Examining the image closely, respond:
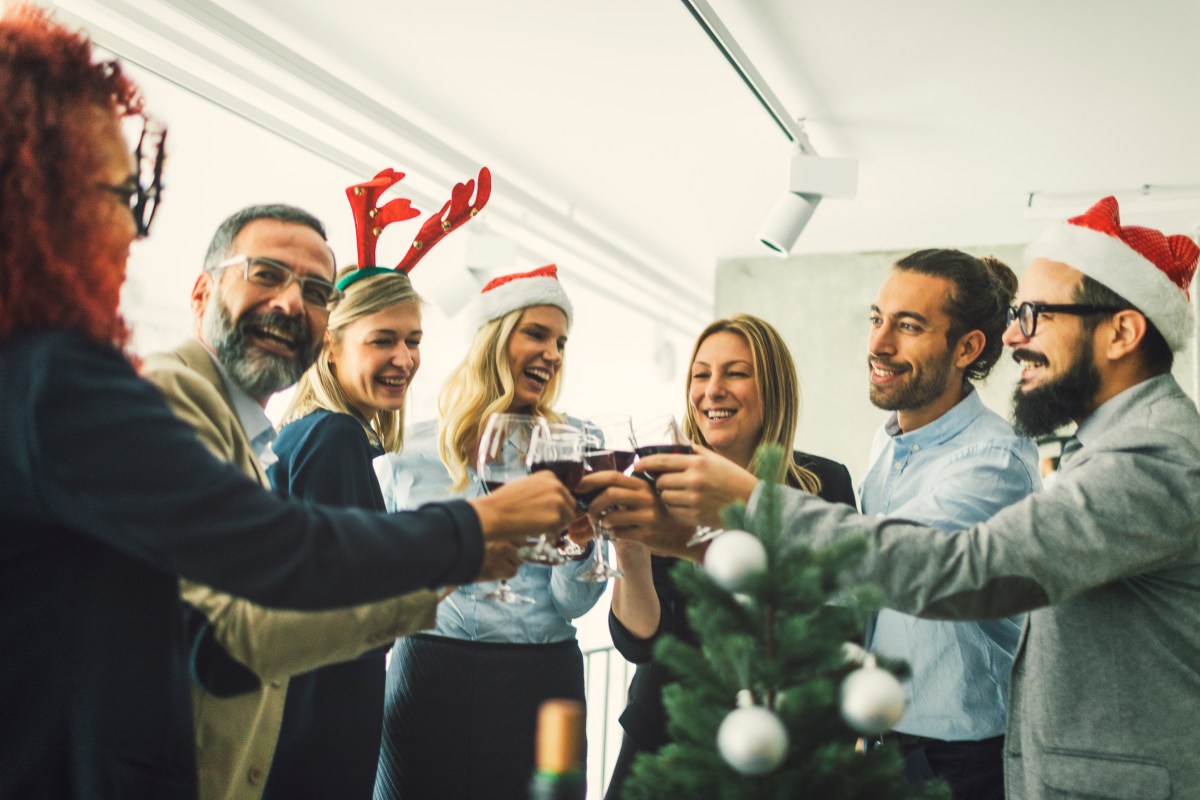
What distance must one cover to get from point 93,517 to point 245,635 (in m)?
0.30

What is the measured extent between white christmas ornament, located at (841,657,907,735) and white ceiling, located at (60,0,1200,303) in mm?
3108

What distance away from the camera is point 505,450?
132 cm

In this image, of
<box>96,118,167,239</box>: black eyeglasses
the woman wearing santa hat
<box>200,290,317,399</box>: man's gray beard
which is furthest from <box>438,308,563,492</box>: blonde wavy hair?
<box>96,118,167,239</box>: black eyeglasses

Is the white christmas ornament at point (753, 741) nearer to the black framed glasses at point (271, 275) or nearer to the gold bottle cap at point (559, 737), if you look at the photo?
→ the gold bottle cap at point (559, 737)

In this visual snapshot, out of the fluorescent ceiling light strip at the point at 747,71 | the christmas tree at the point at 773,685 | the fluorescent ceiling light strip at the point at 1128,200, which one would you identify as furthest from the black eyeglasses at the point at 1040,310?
the fluorescent ceiling light strip at the point at 1128,200

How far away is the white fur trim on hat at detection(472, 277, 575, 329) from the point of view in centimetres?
254

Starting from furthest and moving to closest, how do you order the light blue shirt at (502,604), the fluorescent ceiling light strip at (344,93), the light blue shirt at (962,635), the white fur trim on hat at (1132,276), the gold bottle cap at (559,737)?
the fluorescent ceiling light strip at (344,93) < the light blue shirt at (502,604) < the light blue shirt at (962,635) < the white fur trim on hat at (1132,276) < the gold bottle cap at (559,737)

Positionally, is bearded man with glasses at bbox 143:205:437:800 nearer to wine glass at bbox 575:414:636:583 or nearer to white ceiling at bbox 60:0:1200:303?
wine glass at bbox 575:414:636:583

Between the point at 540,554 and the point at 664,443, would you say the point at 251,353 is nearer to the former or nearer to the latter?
the point at 540,554

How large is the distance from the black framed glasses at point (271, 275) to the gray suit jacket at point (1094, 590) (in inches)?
32.3

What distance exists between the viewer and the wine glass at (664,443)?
1.37 meters

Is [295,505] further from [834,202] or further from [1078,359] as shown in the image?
[834,202]

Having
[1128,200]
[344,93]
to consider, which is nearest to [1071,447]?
[344,93]

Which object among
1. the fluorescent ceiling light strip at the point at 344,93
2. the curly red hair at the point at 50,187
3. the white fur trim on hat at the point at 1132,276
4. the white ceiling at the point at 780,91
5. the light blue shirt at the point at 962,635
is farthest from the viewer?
the white ceiling at the point at 780,91
